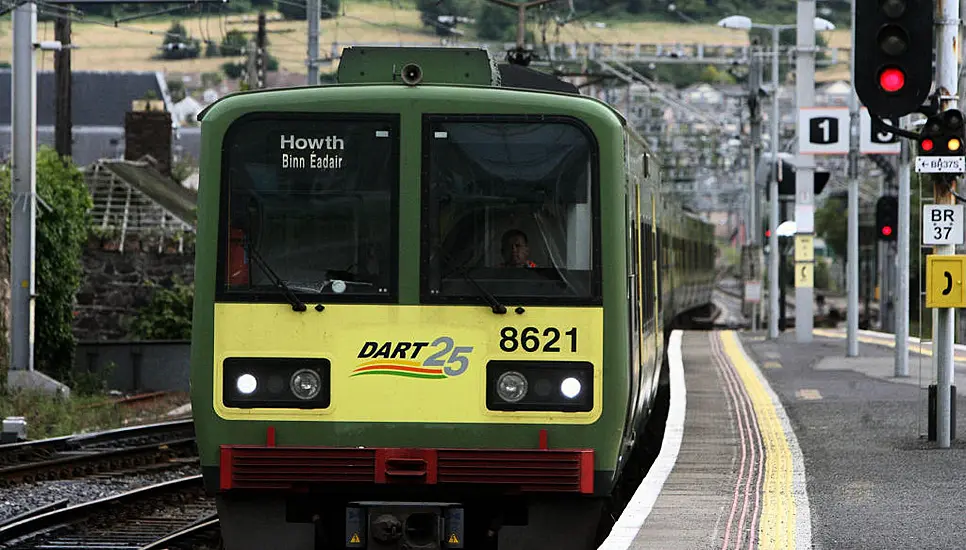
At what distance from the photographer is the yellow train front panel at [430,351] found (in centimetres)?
881

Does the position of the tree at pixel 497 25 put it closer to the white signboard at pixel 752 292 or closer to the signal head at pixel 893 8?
the white signboard at pixel 752 292

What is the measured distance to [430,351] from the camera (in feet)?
28.9

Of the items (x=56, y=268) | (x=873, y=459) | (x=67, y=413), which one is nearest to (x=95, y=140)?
(x=56, y=268)

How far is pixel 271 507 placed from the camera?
29.7 ft

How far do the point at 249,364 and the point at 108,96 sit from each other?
65.7 meters

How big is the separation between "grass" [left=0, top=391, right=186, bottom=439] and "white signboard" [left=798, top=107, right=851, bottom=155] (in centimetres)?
979

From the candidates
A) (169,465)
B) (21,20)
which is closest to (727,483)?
(169,465)

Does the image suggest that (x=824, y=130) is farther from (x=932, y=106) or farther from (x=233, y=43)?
(x=233, y=43)

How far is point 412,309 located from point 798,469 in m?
4.20

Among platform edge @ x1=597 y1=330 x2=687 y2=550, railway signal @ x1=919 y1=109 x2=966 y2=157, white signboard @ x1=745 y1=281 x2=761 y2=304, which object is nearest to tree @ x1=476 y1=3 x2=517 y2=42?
white signboard @ x1=745 y1=281 x2=761 y2=304

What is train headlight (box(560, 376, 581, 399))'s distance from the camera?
8.84 metres

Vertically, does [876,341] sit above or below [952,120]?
below

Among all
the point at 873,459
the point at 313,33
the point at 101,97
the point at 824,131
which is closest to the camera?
the point at 873,459

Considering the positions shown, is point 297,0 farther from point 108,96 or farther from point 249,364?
point 108,96
